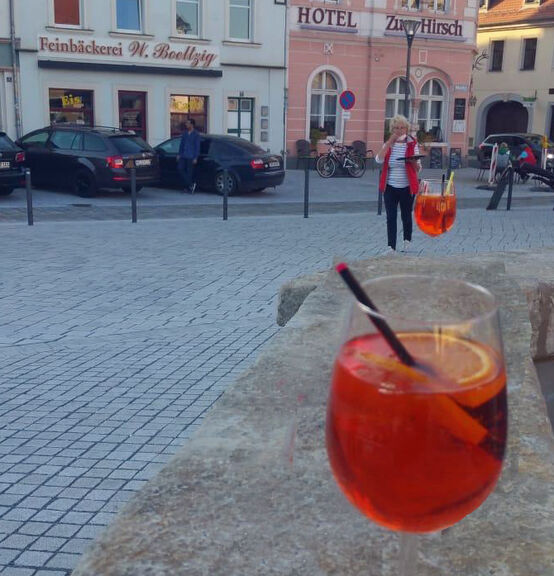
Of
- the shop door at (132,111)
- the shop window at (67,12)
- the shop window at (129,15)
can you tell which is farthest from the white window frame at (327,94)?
the shop window at (67,12)

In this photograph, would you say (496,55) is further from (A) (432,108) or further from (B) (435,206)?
(B) (435,206)

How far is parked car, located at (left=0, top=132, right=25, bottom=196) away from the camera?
1611 cm

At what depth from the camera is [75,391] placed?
5.04 m

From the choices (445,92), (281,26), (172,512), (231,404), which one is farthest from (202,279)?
(445,92)

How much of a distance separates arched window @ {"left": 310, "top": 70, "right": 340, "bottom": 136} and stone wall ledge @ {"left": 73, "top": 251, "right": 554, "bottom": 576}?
88.3 feet

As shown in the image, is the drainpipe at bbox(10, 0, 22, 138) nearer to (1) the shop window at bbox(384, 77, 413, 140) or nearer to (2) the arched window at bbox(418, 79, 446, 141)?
(1) the shop window at bbox(384, 77, 413, 140)

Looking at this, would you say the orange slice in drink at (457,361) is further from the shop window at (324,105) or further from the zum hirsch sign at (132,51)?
the shop window at (324,105)

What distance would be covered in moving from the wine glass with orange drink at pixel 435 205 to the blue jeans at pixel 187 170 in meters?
12.5

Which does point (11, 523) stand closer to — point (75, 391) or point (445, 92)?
point (75, 391)

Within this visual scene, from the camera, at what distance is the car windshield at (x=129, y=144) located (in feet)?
56.7

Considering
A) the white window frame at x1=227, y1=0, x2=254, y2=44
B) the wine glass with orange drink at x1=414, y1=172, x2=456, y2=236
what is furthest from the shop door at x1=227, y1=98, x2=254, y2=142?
the wine glass with orange drink at x1=414, y1=172, x2=456, y2=236

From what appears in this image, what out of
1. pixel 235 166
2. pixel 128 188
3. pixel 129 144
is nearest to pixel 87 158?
pixel 129 144

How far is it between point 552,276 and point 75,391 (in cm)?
302

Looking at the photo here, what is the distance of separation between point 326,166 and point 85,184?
939 centimetres
